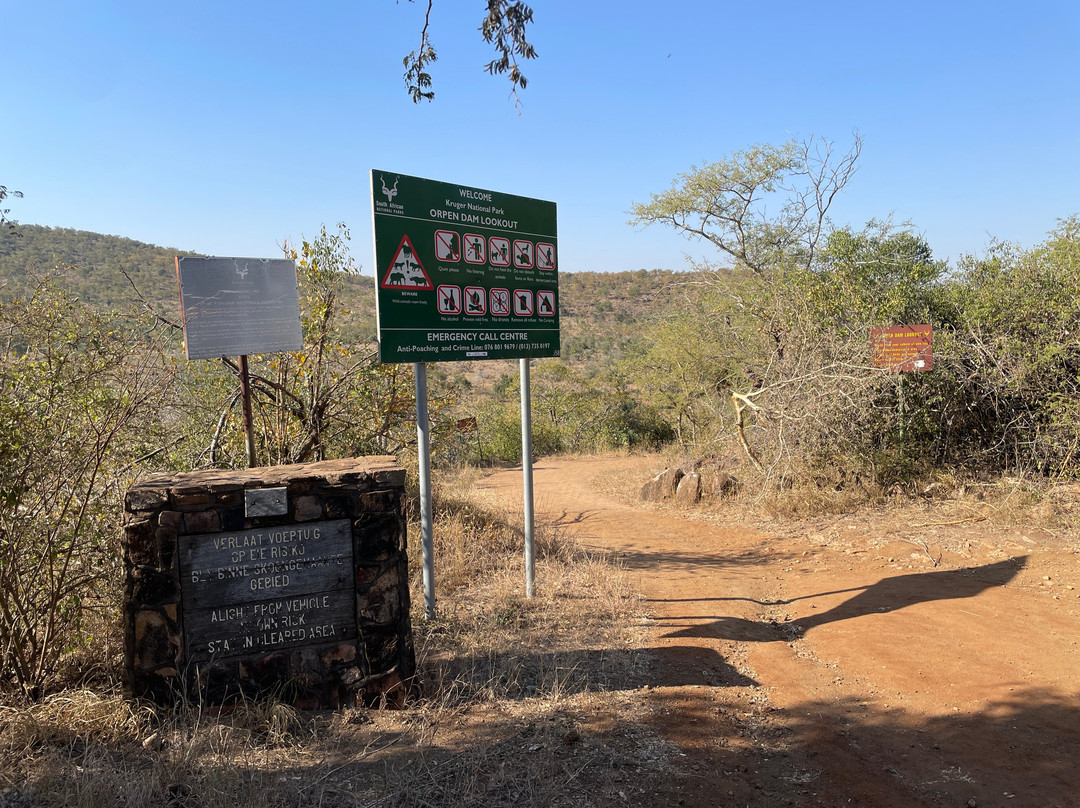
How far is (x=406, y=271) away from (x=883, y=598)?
5.15 m

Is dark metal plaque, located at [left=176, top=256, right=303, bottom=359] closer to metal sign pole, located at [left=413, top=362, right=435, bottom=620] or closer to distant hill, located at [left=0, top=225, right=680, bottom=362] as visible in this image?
metal sign pole, located at [left=413, top=362, right=435, bottom=620]

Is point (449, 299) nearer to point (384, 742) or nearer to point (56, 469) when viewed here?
point (56, 469)

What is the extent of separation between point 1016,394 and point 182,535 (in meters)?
9.81

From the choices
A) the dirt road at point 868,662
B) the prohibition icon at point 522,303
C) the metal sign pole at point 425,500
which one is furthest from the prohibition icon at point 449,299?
the dirt road at point 868,662

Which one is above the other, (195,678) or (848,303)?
(848,303)

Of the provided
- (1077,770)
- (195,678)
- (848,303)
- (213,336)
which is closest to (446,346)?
(213,336)

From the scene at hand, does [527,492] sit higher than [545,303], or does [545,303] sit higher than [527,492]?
[545,303]

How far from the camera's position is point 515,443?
18047mm

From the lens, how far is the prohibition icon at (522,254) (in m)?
5.93

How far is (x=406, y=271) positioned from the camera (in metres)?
5.07

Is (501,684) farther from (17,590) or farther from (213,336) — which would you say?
(213,336)

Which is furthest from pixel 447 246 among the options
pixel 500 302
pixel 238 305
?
pixel 238 305

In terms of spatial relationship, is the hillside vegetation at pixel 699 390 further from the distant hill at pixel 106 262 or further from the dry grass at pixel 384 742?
the distant hill at pixel 106 262

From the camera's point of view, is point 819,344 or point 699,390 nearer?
point 819,344
